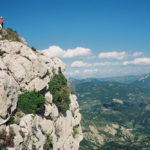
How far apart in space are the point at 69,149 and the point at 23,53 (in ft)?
119

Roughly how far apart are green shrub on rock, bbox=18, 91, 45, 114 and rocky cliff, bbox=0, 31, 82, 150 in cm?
95

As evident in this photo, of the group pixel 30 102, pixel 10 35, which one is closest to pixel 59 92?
pixel 30 102

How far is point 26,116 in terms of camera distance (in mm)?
39500

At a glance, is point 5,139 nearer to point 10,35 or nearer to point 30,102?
point 30,102

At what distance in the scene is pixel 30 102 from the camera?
4216 centimetres

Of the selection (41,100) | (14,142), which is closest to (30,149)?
(14,142)

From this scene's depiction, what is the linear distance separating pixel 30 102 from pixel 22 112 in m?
2.87

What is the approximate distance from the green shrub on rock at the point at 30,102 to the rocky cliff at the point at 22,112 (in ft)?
3.12

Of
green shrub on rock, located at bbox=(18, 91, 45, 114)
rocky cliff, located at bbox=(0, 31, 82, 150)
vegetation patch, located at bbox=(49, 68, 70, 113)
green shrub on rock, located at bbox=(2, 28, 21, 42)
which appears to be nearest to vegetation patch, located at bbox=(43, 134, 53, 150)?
rocky cliff, located at bbox=(0, 31, 82, 150)

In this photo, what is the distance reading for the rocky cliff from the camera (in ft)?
113

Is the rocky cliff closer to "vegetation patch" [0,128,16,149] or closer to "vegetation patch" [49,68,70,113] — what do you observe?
"vegetation patch" [0,128,16,149]

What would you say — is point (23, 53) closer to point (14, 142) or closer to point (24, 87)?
point (24, 87)

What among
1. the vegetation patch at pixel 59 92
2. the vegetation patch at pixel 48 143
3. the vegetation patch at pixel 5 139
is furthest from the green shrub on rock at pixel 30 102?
the vegetation patch at pixel 59 92

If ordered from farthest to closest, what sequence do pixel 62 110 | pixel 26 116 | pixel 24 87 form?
pixel 62 110, pixel 24 87, pixel 26 116
